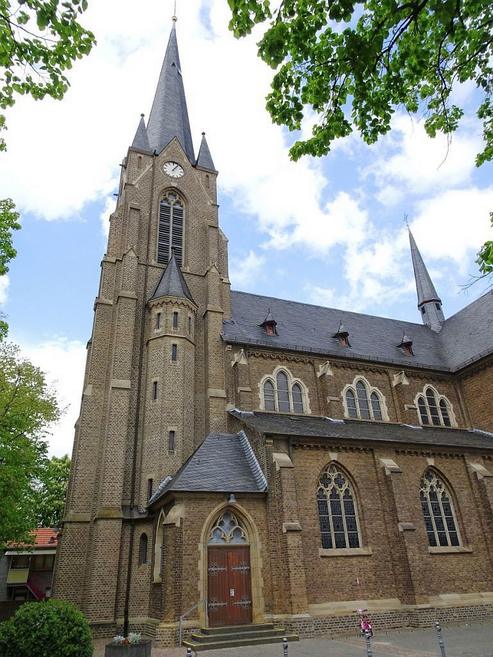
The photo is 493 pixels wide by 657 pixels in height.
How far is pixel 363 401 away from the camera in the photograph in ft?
75.8

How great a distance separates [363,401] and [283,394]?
4230 mm

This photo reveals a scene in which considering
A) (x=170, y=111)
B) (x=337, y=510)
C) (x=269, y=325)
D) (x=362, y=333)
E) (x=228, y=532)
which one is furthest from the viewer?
(x=170, y=111)

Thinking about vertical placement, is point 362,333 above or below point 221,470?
above

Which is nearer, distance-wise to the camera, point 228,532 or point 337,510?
point 228,532

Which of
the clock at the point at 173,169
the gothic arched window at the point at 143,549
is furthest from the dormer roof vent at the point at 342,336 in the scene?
the gothic arched window at the point at 143,549

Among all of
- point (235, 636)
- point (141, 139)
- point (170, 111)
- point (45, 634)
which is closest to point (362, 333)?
point (141, 139)

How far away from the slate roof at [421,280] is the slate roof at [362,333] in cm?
353

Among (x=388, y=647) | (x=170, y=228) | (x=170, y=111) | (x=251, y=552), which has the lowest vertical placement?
(x=388, y=647)

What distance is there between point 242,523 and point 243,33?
44.3 feet

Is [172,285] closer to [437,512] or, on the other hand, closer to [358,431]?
[358,431]

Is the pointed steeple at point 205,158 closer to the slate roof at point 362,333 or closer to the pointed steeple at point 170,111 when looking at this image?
the pointed steeple at point 170,111

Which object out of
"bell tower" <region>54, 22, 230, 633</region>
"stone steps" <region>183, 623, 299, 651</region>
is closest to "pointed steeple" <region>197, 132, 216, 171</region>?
"bell tower" <region>54, 22, 230, 633</region>

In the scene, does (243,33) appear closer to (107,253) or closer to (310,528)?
(310,528)

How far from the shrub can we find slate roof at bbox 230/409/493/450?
8268 mm
